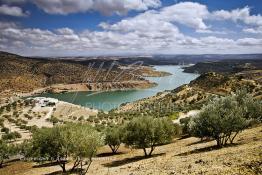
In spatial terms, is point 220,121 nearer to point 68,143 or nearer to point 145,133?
point 145,133

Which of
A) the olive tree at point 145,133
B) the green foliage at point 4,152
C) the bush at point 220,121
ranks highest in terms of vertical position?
the bush at point 220,121

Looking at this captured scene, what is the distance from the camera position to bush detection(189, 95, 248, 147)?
32.2m

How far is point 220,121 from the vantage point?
32.1m

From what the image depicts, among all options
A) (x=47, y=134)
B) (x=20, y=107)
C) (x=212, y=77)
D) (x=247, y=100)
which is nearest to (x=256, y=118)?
(x=247, y=100)

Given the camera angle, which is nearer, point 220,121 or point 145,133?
point 220,121

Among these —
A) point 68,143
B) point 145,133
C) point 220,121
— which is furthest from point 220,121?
point 68,143

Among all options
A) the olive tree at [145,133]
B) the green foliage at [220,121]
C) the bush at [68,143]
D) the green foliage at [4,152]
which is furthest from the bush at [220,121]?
the green foliage at [4,152]

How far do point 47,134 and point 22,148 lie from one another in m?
23.9

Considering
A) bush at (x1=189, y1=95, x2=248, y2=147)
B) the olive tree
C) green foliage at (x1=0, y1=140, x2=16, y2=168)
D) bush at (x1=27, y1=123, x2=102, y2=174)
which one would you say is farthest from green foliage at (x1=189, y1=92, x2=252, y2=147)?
green foliage at (x1=0, y1=140, x2=16, y2=168)

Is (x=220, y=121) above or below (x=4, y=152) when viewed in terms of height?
above

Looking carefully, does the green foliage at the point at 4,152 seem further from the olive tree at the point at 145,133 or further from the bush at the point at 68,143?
the olive tree at the point at 145,133

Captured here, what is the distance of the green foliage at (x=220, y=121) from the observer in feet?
106

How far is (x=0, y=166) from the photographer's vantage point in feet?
161

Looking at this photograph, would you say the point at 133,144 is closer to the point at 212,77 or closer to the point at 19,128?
the point at 19,128
